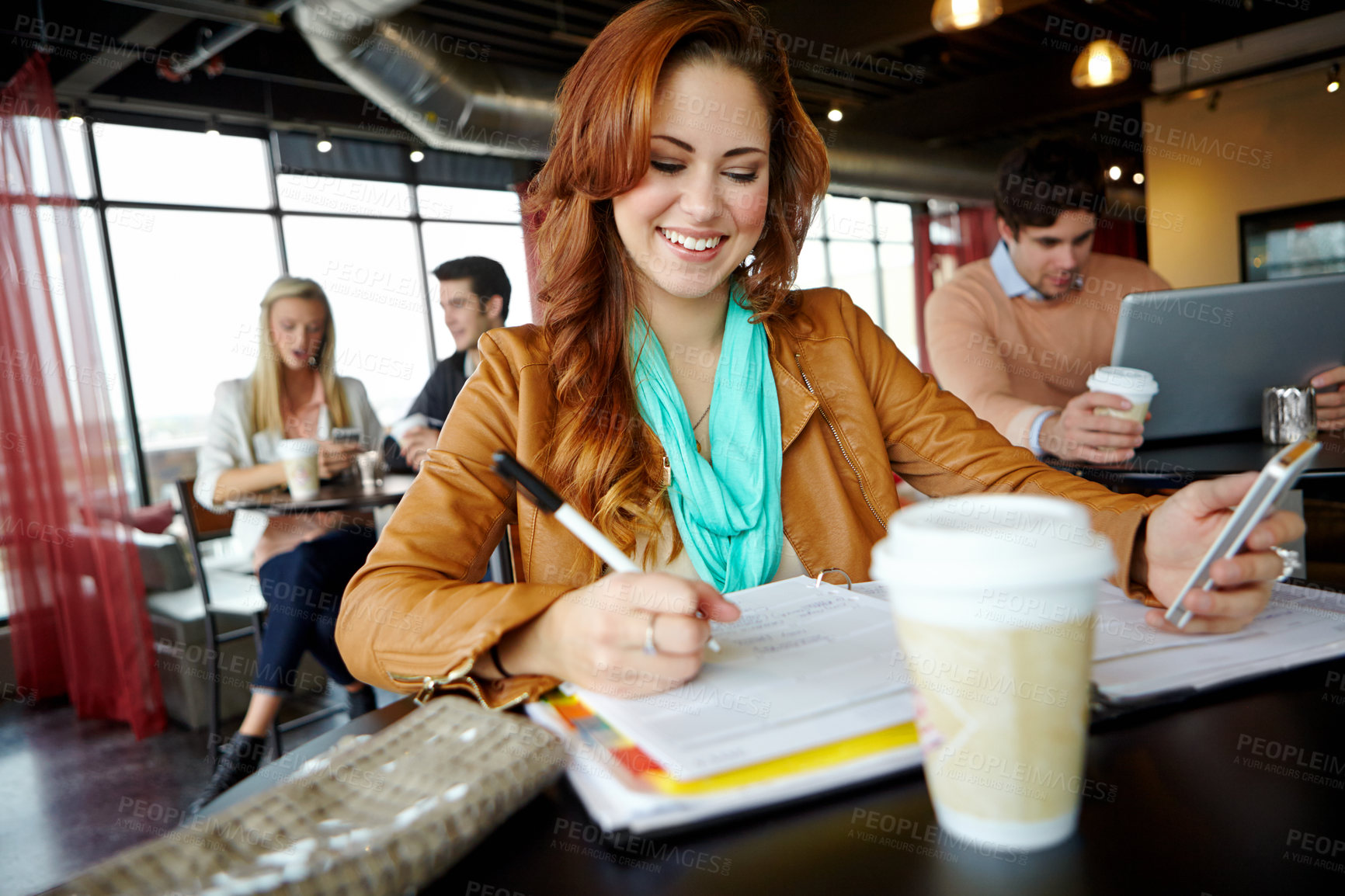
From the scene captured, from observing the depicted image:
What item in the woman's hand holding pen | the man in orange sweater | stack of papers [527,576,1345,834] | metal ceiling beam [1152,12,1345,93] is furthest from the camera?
metal ceiling beam [1152,12,1345,93]

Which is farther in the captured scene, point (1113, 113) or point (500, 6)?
point (1113, 113)

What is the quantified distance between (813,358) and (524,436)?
489mm

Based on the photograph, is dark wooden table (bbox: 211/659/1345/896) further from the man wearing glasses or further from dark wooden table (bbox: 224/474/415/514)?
the man wearing glasses

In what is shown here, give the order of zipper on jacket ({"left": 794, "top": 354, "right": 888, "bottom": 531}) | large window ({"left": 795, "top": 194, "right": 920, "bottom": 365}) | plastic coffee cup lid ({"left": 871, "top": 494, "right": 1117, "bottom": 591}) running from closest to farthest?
plastic coffee cup lid ({"left": 871, "top": 494, "right": 1117, "bottom": 591}) < zipper on jacket ({"left": 794, "top": 354, "right": 888, "bottom": 531}) < large window ({"left": 795, "top": 194, "right": 920, "bottom": 365})

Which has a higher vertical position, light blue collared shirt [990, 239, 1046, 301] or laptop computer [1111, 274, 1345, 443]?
light blue collared shirt [990, 239, 1046, 301]

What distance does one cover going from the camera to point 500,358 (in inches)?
51.4

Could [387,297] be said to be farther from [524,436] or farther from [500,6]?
[524,436]

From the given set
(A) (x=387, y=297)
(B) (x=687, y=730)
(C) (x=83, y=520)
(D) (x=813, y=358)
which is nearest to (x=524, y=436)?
(D) (x=813, y=358)

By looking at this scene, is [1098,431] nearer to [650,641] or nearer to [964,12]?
[650,641]

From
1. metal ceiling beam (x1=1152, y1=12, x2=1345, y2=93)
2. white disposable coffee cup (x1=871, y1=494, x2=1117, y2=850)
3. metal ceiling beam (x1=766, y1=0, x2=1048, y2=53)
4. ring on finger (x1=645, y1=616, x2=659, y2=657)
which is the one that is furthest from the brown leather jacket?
metal ceiling beam (x1=1152, y1=12, x2=1345, y2=93)

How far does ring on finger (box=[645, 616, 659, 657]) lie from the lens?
70cm

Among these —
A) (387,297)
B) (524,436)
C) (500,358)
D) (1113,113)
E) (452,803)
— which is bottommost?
(452,803)

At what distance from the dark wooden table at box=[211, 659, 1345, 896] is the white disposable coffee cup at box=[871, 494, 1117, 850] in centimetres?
3

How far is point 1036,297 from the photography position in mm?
3033
